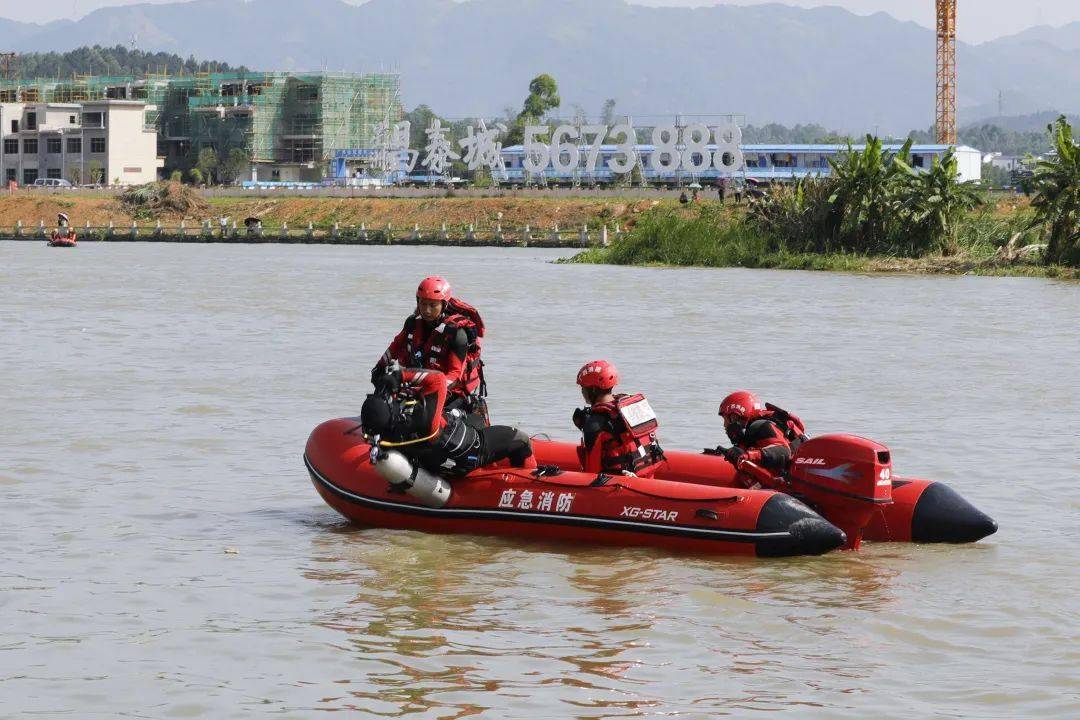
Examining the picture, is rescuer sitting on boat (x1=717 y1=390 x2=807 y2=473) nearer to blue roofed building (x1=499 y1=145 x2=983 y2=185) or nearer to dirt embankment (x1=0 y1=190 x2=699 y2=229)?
dirt embankment (x1=0 y1=190 x2=699 y2=229)

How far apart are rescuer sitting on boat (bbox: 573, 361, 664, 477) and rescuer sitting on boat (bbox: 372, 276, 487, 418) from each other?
870 millimetres

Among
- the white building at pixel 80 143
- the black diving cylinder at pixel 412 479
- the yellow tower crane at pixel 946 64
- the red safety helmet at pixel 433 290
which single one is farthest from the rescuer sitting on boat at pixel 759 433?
the yellow tower crane at pixel 946 64

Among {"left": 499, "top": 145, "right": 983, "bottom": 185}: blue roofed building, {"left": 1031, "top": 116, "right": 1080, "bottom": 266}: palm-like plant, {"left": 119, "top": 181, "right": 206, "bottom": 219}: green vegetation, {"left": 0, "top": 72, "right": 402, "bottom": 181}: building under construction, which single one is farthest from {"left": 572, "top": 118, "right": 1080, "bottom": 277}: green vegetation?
{"left": 0, "top": 72, "right": 402, "bottom": 181}: building under construction

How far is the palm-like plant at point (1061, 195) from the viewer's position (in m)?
41.3

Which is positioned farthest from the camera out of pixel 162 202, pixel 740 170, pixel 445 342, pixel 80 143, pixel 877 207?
pixel 80 143

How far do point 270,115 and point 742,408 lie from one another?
365 feet

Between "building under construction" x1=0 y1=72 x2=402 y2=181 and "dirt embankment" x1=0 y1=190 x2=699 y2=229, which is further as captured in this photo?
"building under construction" x1=0 y1=72 x2=402 y2=181

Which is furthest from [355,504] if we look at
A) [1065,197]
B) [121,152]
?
[121,152]

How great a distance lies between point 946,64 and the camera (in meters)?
116

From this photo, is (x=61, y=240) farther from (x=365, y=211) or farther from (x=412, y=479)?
(x=412, y=479)

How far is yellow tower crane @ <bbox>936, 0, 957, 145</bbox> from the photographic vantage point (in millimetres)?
114625

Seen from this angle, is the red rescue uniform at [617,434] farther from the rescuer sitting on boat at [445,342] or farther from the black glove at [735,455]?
the rescuer sitting on boat at [445,342]

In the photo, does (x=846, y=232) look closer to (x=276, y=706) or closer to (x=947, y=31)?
(x=276, y=706)

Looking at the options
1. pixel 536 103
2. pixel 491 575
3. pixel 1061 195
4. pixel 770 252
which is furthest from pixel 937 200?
pixel 536 103
